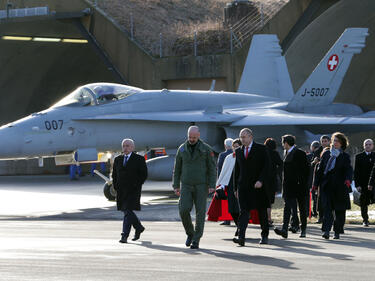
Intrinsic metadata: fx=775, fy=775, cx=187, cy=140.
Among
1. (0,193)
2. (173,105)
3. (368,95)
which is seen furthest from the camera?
(368,95)

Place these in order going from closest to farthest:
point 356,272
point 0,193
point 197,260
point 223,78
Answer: point 356,272
point 197,260
point 0,193
point 223,78

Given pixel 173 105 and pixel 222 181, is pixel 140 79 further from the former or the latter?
pixel 222 181

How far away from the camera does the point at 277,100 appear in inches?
993

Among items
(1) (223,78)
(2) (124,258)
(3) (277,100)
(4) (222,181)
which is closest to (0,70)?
(1) (223,78)

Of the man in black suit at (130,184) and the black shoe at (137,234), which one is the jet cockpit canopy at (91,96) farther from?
the black shoe at (137,234)

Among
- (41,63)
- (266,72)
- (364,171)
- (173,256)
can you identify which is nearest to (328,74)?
(266,72)

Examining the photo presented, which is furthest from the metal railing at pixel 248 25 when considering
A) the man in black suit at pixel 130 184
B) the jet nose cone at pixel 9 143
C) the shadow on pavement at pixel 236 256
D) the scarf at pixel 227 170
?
the shadow on pavement at pixel 236 256

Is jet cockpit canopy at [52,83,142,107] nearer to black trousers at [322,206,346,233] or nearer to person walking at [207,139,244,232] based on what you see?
person walking at [207,139,244,232]

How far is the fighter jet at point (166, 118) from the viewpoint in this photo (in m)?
19.9

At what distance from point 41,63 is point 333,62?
19358mm

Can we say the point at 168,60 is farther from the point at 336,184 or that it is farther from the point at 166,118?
the point at 336,184

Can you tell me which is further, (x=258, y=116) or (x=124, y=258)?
(x=258, y=116)

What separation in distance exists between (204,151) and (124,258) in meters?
2.26

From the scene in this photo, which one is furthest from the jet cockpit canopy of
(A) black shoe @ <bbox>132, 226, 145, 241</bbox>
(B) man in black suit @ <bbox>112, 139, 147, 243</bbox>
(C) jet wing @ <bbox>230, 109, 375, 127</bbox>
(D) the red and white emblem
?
(A) black shoe @ <bbox>132, 226, 145, 241</bbox>
